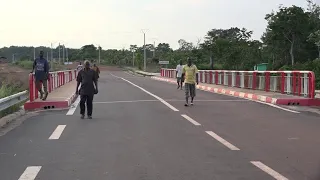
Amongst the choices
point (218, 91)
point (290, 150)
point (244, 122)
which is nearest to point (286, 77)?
point (218, 91)

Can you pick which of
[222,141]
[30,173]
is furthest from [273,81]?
[30,173]

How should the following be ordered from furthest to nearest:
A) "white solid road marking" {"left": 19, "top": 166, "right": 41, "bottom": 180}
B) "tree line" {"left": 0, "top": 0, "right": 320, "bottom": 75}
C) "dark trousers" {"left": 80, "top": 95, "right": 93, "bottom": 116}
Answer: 1. "tree line" {"left": 0, "top": 0, "right": 320, "bottom": 75}
2. "dark trousers" {"left": 80, "top": 95, "right": 93, "bottom": 116}
3. "white solid road marking" {"left": 19, "top": 166, "right": 41, "bottom": 180}

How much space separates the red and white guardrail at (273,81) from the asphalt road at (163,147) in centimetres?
448

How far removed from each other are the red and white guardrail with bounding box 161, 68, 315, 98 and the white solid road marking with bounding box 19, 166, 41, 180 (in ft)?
43.4

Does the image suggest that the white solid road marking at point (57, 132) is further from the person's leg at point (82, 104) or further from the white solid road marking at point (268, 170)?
the white solid road marking at point (268, 170)

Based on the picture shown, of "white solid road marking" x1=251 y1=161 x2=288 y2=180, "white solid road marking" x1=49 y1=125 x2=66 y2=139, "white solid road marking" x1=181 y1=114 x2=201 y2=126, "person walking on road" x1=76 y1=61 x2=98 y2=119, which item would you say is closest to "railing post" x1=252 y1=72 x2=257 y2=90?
"white solid road marking" x1=181 y1=114 x2=201 y2=126

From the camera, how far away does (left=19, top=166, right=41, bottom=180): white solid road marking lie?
6.53 metres

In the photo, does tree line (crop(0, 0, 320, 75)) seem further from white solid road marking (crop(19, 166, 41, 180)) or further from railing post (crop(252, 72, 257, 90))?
white solid road marking (crop(19, 166, 41, 180))

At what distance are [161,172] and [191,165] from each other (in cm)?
65

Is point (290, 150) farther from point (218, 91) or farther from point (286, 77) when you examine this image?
point (218, 91)

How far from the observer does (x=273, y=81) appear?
73.1 feet

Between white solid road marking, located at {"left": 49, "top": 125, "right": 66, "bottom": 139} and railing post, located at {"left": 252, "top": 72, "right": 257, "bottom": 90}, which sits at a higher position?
railing post, located at {"left": 252, "top": 72, "right": 257, "bottom": 90}

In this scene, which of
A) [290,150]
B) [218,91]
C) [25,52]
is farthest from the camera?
[25,52]

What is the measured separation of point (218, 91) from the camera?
26.7 meters
